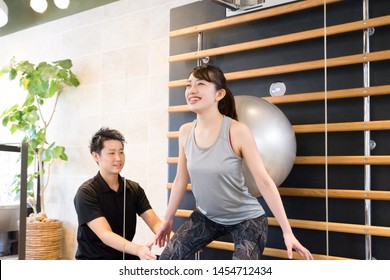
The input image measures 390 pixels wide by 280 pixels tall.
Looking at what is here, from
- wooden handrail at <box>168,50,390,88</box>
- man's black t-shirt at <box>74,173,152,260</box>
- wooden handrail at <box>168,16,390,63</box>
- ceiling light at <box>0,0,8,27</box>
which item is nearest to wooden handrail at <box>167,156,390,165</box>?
wooden handrail at <box>168,50,390,88</box>

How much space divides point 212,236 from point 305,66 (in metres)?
0.80

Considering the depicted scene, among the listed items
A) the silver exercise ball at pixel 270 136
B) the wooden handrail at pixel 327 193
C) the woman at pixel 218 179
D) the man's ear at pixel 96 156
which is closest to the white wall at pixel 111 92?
the man's ear at pixel 96 156

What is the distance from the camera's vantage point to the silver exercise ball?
1682 millimetres

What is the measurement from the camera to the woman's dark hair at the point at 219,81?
5.70ft

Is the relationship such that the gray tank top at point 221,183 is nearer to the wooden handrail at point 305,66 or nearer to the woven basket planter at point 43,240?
the wooden handrail at point 305,66

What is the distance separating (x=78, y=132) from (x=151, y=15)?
663mm

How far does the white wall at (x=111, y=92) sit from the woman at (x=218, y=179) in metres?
0.15

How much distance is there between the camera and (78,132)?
2.11 m

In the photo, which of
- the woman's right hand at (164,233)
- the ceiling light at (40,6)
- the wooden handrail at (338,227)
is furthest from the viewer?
the ceiling light at (40,6)

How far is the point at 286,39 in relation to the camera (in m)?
1.80

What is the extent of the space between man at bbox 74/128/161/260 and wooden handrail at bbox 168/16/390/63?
514 millimetres

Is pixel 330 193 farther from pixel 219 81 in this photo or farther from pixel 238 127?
pixel 219 81
